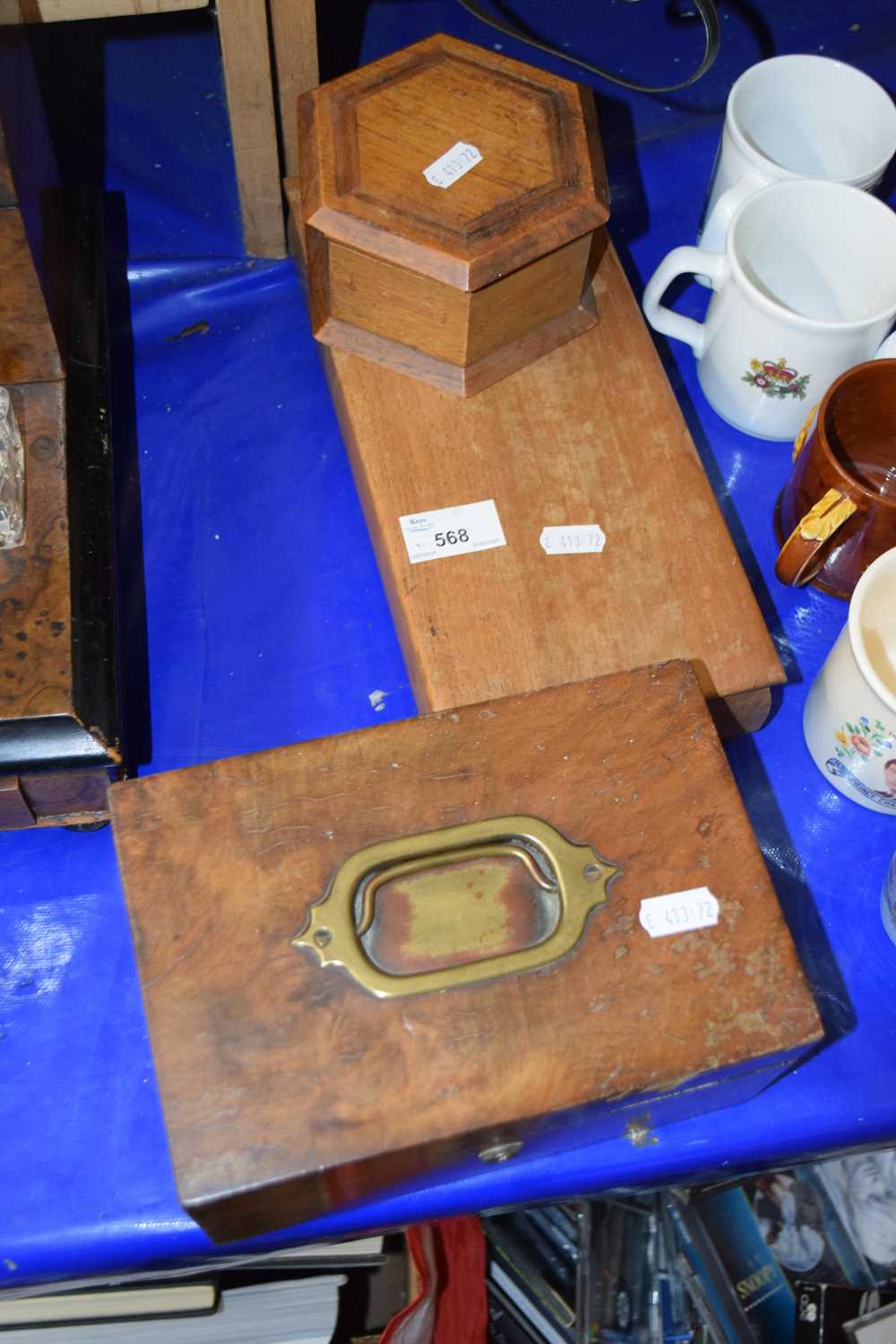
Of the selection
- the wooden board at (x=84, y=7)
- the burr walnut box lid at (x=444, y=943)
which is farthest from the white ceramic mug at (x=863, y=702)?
the wooden board at (x=84, y=7)

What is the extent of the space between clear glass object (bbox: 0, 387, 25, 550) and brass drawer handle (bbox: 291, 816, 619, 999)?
1.05ft

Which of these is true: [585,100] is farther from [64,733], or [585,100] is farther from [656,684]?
[64,733]

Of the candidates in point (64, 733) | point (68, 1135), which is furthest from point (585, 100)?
point (68, 1135)

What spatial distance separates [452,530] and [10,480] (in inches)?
11.4

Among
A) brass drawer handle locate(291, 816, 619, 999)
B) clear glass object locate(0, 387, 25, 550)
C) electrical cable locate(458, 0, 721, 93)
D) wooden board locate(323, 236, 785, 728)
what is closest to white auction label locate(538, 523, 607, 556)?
wooden board locate(323, 236, 785, 728)

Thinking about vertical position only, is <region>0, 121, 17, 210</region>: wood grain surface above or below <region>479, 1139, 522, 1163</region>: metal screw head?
above

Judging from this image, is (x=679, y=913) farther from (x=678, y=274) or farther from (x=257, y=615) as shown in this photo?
(x=678, y=274)

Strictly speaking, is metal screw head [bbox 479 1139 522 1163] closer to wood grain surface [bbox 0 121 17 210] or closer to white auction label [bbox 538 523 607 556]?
white auction label [bbox 538 523 607 556]

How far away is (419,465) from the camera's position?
826 mm

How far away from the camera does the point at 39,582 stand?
74 cm

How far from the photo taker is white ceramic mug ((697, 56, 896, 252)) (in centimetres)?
91

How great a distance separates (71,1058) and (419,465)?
456 millimetres

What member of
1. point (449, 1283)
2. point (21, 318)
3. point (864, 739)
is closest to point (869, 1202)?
point (449, 1283)

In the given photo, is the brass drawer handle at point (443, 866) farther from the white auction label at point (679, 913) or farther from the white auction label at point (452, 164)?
the white auction label at point (452, 164)
